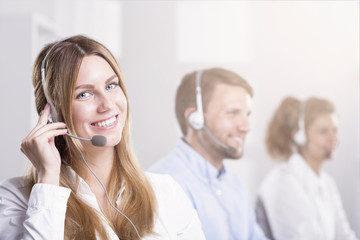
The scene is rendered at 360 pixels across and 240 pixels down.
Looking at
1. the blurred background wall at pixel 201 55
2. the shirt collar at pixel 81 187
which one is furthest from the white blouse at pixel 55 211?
the blurred background wall at pixel 201 55

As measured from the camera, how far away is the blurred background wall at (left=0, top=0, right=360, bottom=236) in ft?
4.09

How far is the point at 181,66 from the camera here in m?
1.40

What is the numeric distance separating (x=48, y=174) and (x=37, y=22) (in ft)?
1.92

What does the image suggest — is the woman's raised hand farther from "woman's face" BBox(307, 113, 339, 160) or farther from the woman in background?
"woman's face" BBox(307, 113, 339, 160)

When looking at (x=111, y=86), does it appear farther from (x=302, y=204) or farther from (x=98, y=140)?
(x=302, y=204)

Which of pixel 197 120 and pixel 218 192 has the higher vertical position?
pixel 197 120

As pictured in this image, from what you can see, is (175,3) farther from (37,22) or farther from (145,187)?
(145,187)

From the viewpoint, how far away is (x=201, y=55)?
141 cm

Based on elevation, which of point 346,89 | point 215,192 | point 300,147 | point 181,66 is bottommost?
point 215,192

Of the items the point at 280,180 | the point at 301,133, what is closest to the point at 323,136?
the point at 301,133

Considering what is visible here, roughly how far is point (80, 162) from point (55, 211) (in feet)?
0.64

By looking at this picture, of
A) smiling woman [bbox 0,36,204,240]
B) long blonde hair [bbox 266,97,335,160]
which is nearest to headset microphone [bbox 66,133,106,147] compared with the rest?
smiling woman [bbox 0,36,204,240]

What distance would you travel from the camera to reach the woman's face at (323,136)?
4.95ft

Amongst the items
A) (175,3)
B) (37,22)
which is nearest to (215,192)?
(175,3)
